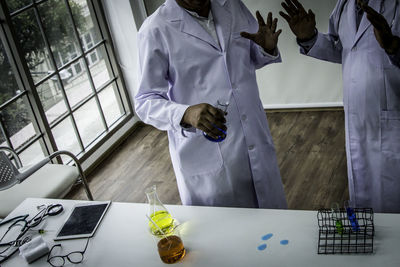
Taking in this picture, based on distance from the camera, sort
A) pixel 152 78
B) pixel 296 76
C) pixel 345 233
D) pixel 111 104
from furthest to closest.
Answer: pixel 111 104 < pixel 296 76 < pixel 152 78 < pixel 345 233

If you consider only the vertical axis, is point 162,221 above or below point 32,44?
below

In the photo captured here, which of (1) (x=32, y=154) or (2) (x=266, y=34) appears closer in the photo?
(2) (x=266, y=34)

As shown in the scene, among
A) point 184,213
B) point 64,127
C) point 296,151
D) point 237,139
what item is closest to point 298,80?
point 296,151

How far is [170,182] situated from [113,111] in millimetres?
1191

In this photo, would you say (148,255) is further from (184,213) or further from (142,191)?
(142,191)

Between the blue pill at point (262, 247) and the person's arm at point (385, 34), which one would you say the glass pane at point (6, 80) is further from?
the person's arm at point (385, 34)

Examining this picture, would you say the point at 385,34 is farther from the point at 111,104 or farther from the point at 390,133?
the point at 111,104

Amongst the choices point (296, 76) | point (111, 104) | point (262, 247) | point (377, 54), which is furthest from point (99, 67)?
point (262, 247)

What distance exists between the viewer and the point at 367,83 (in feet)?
6.49

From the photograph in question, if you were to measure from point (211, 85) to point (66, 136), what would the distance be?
2275 millimetres

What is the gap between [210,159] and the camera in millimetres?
1973

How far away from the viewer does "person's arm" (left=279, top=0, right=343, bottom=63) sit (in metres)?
2.03

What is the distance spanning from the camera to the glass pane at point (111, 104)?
14.1ft

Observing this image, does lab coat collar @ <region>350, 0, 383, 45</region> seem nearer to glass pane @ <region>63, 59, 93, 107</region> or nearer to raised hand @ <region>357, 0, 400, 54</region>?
raised hand @ <region>357, 0, 400, 54</region>
